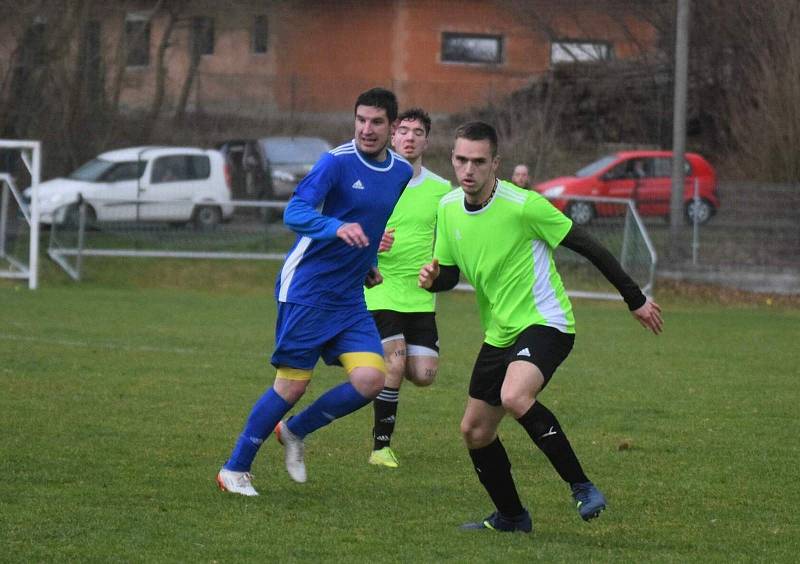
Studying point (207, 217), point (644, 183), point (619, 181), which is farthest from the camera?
point (619, 181)

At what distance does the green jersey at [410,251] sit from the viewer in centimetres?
845

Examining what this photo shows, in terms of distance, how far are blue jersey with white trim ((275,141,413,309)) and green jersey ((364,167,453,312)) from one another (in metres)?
1.46

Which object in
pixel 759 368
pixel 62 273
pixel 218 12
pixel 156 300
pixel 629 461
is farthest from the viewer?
pixel 218 12

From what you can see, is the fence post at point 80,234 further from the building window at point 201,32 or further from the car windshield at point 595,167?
the building window at point 201,32

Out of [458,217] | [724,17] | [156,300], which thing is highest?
[724,17]

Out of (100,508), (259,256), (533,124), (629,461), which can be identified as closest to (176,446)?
(100,508)

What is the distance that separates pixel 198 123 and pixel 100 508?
24317 millimetres

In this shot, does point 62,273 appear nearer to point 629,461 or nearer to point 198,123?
point 198,123

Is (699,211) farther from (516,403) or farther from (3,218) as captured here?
(516,403)

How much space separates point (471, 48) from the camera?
36.3 meters

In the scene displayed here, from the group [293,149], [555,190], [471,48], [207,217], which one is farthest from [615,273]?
[471,48]

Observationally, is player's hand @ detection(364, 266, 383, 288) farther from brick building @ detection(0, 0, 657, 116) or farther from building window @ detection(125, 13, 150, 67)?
building window @ detection(125, 13, 150, 67)

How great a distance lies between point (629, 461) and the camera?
8.01 m

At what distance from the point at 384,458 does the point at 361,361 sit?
45.3 inches
